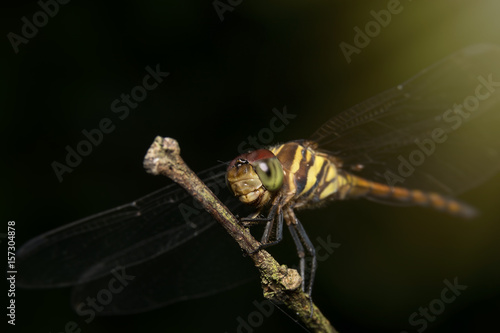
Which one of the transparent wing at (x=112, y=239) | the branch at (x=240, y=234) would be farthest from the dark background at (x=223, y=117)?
the branch at (x=240, y=234)

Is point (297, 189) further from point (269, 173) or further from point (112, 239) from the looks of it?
point (112, 239)

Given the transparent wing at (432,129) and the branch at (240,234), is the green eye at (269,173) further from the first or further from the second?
the transparent wing at (432,129)

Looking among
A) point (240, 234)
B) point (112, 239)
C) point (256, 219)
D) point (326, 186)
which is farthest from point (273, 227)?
point (112, 239)

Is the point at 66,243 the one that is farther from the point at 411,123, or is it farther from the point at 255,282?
the point at 411,123

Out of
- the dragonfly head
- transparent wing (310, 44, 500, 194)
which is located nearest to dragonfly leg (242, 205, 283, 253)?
the dragonfly head

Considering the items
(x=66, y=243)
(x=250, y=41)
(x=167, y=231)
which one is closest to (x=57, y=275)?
(x=66, y=243)

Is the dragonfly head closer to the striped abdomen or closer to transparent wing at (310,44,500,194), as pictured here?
the striped abdomen
